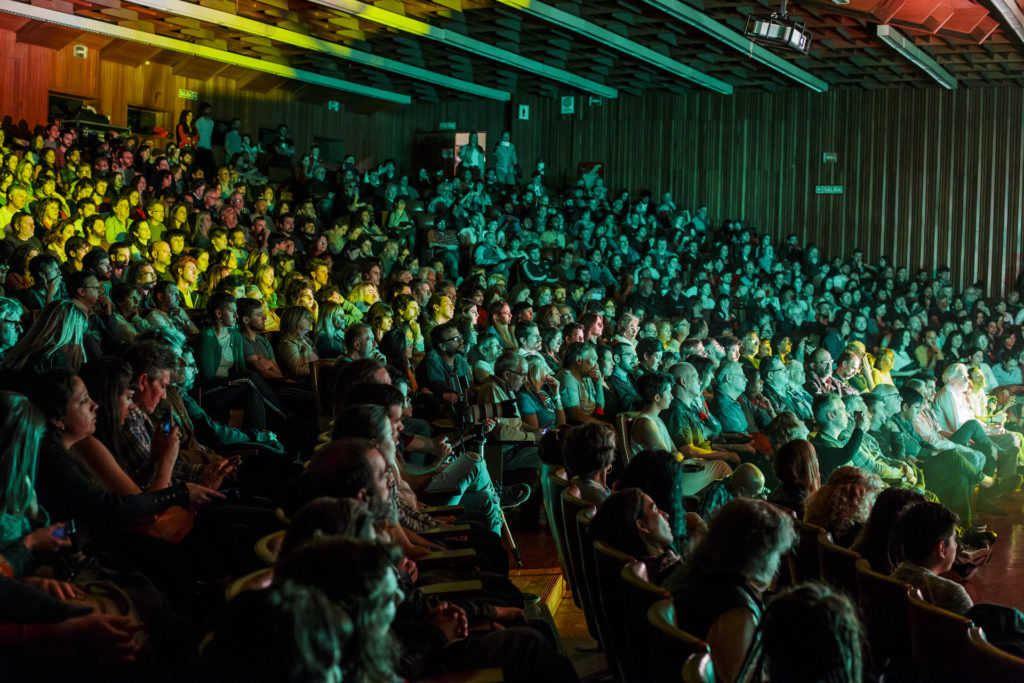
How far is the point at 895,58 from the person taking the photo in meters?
11.9

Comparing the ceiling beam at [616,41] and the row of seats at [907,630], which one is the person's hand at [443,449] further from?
the ceiling beam at [616,41]

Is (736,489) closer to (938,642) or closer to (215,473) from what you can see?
(938,642)

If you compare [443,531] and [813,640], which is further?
[443,531]

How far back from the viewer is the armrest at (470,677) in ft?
6.39

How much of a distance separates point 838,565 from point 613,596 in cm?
74

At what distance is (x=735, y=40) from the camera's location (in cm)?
1098

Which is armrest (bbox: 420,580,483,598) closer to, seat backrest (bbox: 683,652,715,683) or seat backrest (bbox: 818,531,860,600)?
seat backrest (bbox: 683,652,715,683)

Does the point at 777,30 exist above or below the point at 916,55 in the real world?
below

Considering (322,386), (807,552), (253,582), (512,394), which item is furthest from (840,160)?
(253,582)

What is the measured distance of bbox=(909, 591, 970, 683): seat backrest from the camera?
1.94 metres

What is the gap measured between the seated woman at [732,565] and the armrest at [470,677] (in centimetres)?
39

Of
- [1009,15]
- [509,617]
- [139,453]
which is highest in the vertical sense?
[1009,15]

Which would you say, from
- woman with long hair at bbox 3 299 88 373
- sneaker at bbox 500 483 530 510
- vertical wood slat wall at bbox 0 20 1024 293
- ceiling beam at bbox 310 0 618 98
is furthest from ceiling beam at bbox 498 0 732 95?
woman with long hair at bbox 3 299 88 373

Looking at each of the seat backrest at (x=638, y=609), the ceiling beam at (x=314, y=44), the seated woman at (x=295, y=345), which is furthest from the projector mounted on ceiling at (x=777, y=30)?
the seat backrest at (x=638, y=609)
